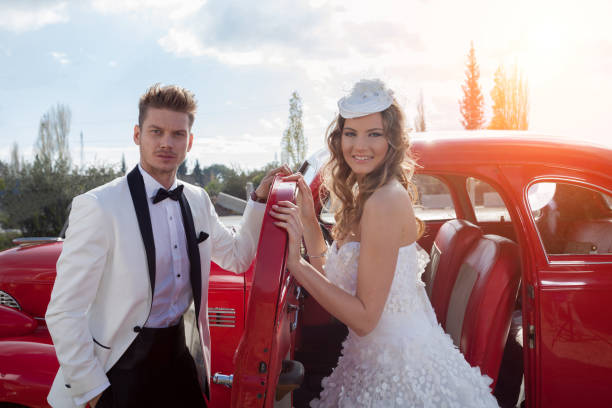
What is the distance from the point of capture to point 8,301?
306cm

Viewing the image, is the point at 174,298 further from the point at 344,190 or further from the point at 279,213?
the point at 344,190

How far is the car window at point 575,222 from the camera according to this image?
2781mm

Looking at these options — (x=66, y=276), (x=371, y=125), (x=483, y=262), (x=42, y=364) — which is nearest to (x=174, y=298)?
(x=66, y=276)

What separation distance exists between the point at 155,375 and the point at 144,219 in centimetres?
66

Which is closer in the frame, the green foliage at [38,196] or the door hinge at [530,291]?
the door hinge at [530,291]

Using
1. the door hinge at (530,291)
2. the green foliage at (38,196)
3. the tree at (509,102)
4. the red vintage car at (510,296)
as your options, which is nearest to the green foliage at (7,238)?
the green foliage at (38,196)

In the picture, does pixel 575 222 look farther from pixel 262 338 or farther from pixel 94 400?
pixel 94 400

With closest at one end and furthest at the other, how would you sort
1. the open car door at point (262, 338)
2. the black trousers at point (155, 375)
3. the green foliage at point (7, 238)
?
the open car door at point (262, 338), the black trousers at point (155, 375), the green foliage at point (7, 238)

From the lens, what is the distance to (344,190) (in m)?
2.36

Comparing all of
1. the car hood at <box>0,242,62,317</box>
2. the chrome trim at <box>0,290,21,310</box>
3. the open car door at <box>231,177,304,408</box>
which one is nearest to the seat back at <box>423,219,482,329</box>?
the open car door at <box>231,177,304,408</box>

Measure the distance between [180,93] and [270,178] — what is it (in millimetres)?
591

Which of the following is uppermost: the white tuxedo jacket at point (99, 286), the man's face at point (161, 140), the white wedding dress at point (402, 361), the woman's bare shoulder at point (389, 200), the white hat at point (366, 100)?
the white hat at point (366, 100)

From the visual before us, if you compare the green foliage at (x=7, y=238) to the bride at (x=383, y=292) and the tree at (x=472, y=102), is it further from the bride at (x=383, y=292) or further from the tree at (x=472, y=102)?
the tree at (x=472, y=102)

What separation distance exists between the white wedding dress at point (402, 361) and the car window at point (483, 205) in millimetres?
1805
